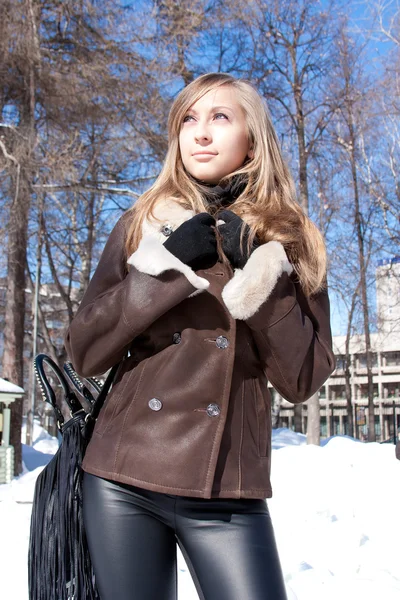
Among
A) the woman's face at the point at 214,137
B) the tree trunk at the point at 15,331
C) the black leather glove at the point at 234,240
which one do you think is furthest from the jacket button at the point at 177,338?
the tree trunk at the point at 15,331

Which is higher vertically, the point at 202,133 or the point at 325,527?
the point at 202,133

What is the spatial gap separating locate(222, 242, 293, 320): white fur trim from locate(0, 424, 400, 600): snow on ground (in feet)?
8.12

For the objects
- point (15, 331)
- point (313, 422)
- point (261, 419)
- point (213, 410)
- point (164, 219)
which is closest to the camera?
point (213, 410)

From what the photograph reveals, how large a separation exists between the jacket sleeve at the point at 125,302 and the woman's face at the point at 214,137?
1.14 ft

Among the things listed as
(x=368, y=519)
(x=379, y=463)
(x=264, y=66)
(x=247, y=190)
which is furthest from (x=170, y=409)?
(x=264, y=66)

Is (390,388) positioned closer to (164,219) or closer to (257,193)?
(257,193)

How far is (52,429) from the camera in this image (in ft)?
117

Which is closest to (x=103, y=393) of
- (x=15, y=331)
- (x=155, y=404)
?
(x=155, y=404)

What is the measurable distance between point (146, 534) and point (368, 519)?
5165 millimetres

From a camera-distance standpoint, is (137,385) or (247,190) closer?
(137,385)

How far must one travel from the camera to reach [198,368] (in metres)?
1.56

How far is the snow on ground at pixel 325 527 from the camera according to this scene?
13.0ft

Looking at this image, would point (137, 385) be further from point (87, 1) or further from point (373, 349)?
point (373, 349)

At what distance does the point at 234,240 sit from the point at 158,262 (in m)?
0.23
